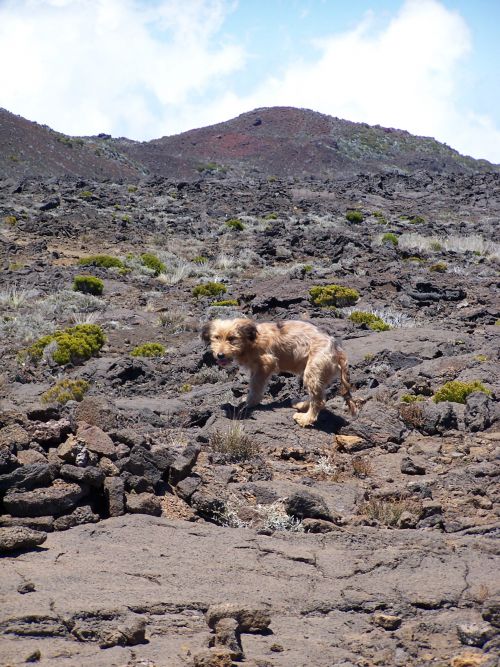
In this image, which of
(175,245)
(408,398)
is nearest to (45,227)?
(175,245)

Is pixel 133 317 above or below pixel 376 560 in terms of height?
above

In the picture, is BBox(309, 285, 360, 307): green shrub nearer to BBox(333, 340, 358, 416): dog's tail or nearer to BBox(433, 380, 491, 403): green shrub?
BBox(433, 380, 491, 403): green shrub

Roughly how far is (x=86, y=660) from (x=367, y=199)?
34.6m

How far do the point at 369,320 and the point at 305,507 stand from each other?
30.2 feet

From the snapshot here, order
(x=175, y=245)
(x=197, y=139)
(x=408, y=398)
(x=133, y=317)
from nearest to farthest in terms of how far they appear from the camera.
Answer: (x=408, y=398)
(x=133, y=317)
(x=175, y=245)
(x=197, y=139)

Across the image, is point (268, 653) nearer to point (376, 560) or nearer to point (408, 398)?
point (376, 560)

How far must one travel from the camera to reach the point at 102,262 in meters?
21.7

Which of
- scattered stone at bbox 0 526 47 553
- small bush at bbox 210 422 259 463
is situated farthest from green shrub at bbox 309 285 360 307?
scattered stone at bbox 0 526 47 553

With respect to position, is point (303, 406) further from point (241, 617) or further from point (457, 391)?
point (241, 617)

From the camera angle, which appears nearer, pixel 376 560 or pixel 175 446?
pixel 376 560

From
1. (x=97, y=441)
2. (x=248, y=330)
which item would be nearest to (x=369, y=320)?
(x=248, y=330)

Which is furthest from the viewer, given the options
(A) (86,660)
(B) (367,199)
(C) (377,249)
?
(B) (367,199)

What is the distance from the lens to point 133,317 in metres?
17.1

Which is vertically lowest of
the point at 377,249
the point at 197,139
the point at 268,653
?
the point at 268,653
